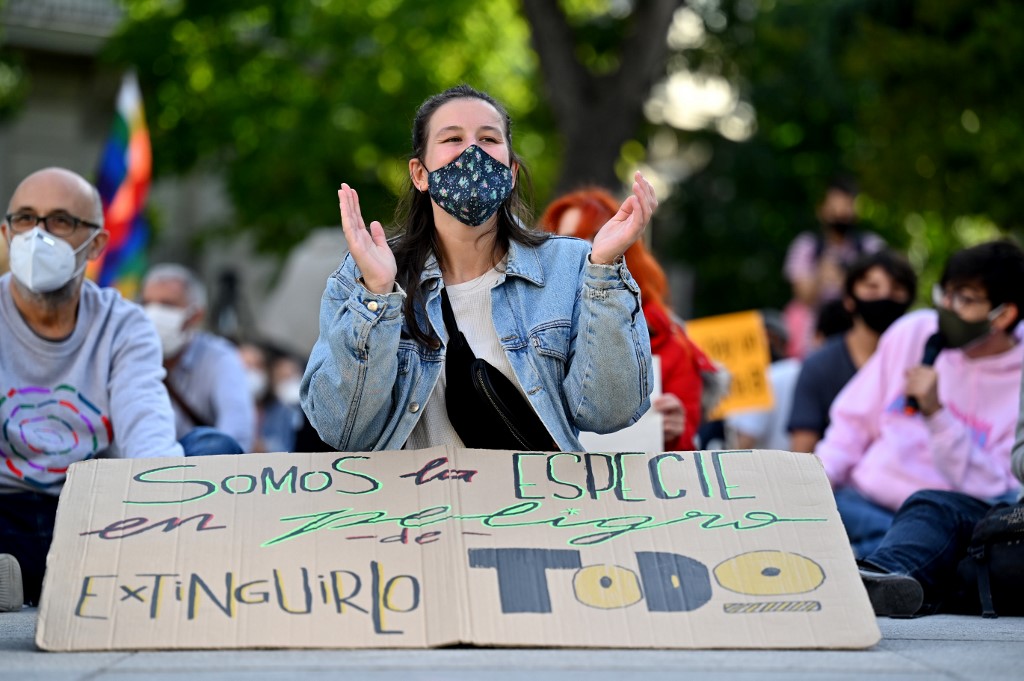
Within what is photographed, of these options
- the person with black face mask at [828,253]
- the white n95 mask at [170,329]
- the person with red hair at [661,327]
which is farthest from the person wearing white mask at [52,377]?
the person with black face mask at [828,253]

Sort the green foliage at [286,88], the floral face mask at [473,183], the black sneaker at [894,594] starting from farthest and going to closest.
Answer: the green foliage at [286,88]
the black sneaker at [894,594]
the floral face mask at [473,183]

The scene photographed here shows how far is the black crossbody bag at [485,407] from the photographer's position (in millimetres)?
4422

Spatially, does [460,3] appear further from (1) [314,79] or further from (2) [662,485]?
(2) [662,485]

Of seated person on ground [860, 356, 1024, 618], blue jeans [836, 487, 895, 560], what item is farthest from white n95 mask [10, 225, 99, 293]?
blue jeans [836, 487, 895, 560]

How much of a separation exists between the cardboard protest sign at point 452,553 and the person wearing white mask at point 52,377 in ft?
3.44

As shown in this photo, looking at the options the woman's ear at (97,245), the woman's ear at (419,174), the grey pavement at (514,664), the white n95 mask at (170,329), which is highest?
the white n95 mask at (170,329)

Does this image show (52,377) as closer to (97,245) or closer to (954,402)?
(97,245)

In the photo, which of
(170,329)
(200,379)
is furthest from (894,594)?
(170,329)

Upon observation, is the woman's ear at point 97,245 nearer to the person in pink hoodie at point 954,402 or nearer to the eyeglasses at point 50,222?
the eyeglasses at point 50,222

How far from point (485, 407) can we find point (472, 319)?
0.28 metres

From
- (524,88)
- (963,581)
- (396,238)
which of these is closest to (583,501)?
(396,238)

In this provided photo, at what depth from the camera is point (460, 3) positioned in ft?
58.6

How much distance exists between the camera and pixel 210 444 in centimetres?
556

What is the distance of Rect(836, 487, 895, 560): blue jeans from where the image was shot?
5965 mm
